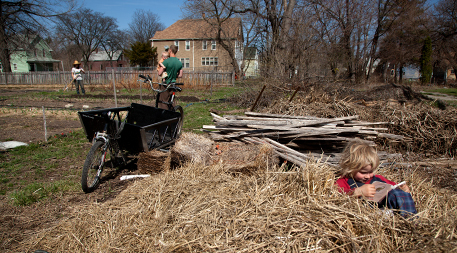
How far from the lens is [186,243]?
1841 millimetres

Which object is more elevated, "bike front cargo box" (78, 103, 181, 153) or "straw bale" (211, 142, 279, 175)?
"bike front cargo box" (78, 103, 181, 153)

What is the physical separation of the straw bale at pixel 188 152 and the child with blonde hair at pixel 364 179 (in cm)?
177

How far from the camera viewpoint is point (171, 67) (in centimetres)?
593

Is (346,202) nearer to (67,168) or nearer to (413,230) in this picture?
(413,230)

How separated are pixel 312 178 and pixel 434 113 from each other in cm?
467

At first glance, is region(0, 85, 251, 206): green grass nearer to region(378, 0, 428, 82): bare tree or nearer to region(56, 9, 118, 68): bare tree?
region(378, 0, 428, 82): bare tree

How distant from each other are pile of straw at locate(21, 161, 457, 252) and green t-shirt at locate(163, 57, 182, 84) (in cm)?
367

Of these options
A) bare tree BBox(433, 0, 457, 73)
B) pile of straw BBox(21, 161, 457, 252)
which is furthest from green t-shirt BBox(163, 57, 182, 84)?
bare tree BBox(433, 0, 457, 73)

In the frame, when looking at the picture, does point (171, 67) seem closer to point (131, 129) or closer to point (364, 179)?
point (131, 129)

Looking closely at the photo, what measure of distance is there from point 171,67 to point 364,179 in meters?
4.70

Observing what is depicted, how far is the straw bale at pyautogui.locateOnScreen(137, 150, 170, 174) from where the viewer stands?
11.8ft

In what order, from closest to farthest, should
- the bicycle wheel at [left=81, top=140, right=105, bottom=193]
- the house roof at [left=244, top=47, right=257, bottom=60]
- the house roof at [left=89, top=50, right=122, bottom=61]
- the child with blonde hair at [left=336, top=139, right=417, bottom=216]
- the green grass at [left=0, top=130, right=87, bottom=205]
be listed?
the child with blonde hair at [left=336, top=139, right=417, bottom=216] < the bicycle wheel at [left=81, top=140, right=105, bottom=193] < the green grass at [left=0, top=130, right=87, bottom=205] < the house roof at [left=244, top=47, right=257, bottom=60] < the house roof at [left=89, top=50, right=122, bottom=61]

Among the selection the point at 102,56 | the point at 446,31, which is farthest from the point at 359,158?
the point at 102,56

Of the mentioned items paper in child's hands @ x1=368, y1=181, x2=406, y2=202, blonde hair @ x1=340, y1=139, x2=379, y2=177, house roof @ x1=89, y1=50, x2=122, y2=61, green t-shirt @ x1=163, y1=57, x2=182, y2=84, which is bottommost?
paper in child's hands @ x1=368, y1=181, x2=406, y2=202
